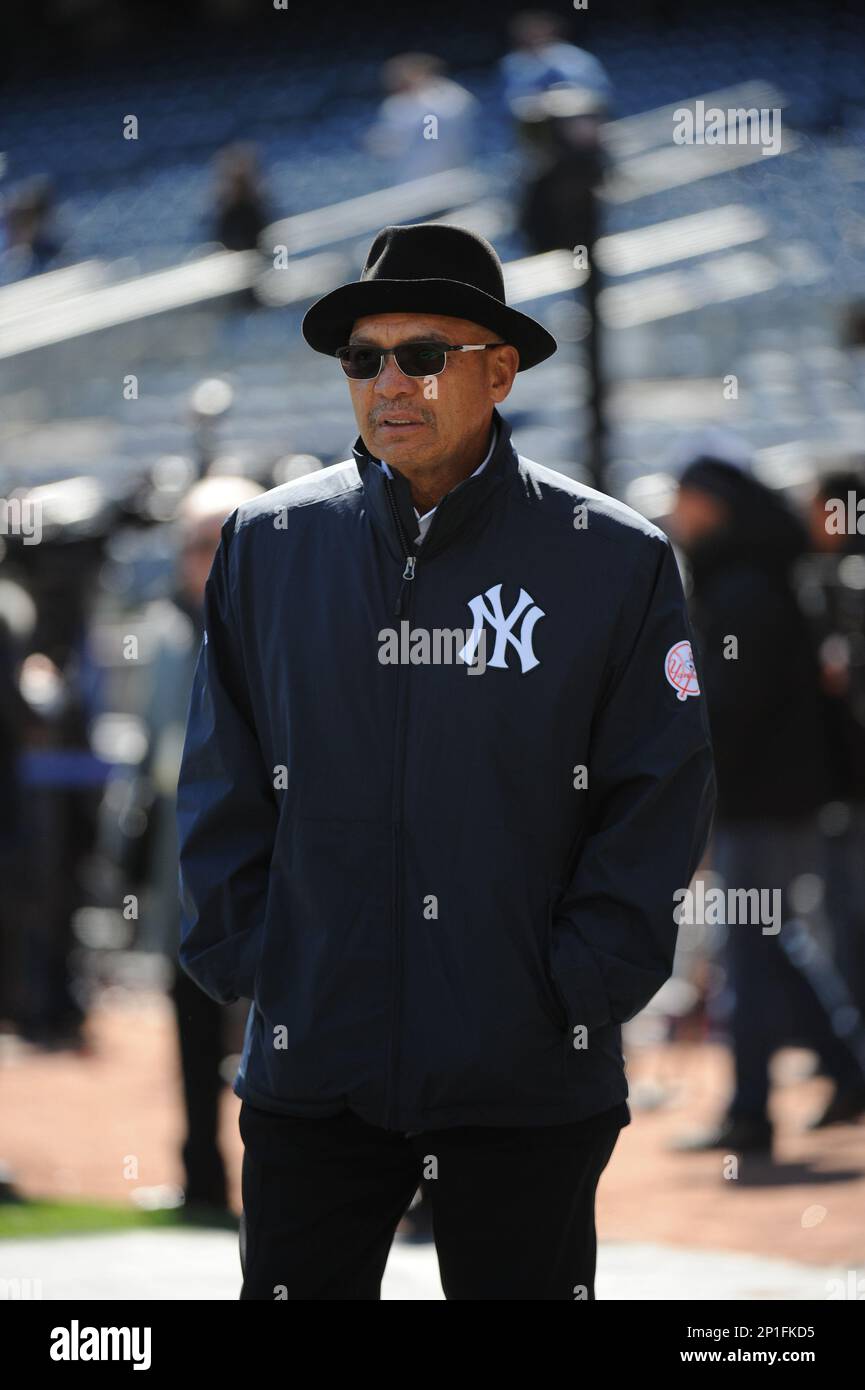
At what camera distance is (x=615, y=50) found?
21.9 metres

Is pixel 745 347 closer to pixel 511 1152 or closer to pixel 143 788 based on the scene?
pixel 143 788

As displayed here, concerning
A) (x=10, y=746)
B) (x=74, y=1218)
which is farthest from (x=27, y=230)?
(x=74, y=1218)

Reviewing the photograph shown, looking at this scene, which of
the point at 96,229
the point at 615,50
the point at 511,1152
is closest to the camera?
the point at 511,1152

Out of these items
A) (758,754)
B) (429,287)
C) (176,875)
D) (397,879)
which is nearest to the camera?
(397,879)

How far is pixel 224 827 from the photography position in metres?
2.82

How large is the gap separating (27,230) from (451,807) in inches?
574

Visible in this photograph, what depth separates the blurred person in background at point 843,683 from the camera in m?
6.19

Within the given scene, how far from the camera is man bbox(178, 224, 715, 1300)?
2645 mm

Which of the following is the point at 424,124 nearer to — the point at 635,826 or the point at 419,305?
the point at 419,305

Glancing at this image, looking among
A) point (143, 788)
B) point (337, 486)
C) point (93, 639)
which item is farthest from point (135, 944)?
point (337, 486)

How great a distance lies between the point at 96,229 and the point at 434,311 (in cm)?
1755

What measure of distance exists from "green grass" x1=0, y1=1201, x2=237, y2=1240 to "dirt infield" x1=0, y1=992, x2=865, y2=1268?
0.17 metres

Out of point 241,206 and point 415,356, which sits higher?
point 241,206

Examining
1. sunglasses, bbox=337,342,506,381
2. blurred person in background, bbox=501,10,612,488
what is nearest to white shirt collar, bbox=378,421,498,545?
sunglasses, bbox=337,342,506,381
